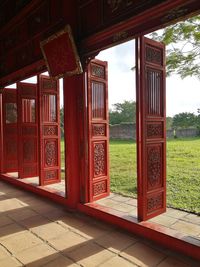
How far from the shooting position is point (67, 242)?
8.81 ft

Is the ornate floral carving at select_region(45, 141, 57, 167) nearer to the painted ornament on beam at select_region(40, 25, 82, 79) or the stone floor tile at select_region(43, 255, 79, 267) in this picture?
the painted ornament on beam at select_region(40, 25, 82, 79)

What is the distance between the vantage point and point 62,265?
88.5 inches

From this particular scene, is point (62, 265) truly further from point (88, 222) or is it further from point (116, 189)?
point (116, 189)

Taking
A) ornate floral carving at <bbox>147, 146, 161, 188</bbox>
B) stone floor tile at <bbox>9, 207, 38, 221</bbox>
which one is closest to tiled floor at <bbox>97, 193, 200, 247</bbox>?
ornate floral carving at <bbox>147, 146, 161, 188</bbox>

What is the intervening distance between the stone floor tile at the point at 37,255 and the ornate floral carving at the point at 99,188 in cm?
131

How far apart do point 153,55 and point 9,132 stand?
4181 millimetres

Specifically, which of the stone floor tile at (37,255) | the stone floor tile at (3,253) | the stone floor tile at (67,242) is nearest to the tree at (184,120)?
the stone floor tile at (67,242)

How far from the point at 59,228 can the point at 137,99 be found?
5.90ft

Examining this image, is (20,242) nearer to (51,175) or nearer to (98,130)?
(98,130)

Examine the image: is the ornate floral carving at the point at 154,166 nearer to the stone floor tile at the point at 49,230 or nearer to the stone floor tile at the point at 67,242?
the stone floor tile at the point at 67,242

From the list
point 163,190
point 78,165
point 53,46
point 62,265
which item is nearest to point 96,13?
point 53,46

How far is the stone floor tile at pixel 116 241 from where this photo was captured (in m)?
2.58

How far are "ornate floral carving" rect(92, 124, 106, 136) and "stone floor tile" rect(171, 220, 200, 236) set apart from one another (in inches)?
65.7

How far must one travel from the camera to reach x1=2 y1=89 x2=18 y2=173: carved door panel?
5.98 m
